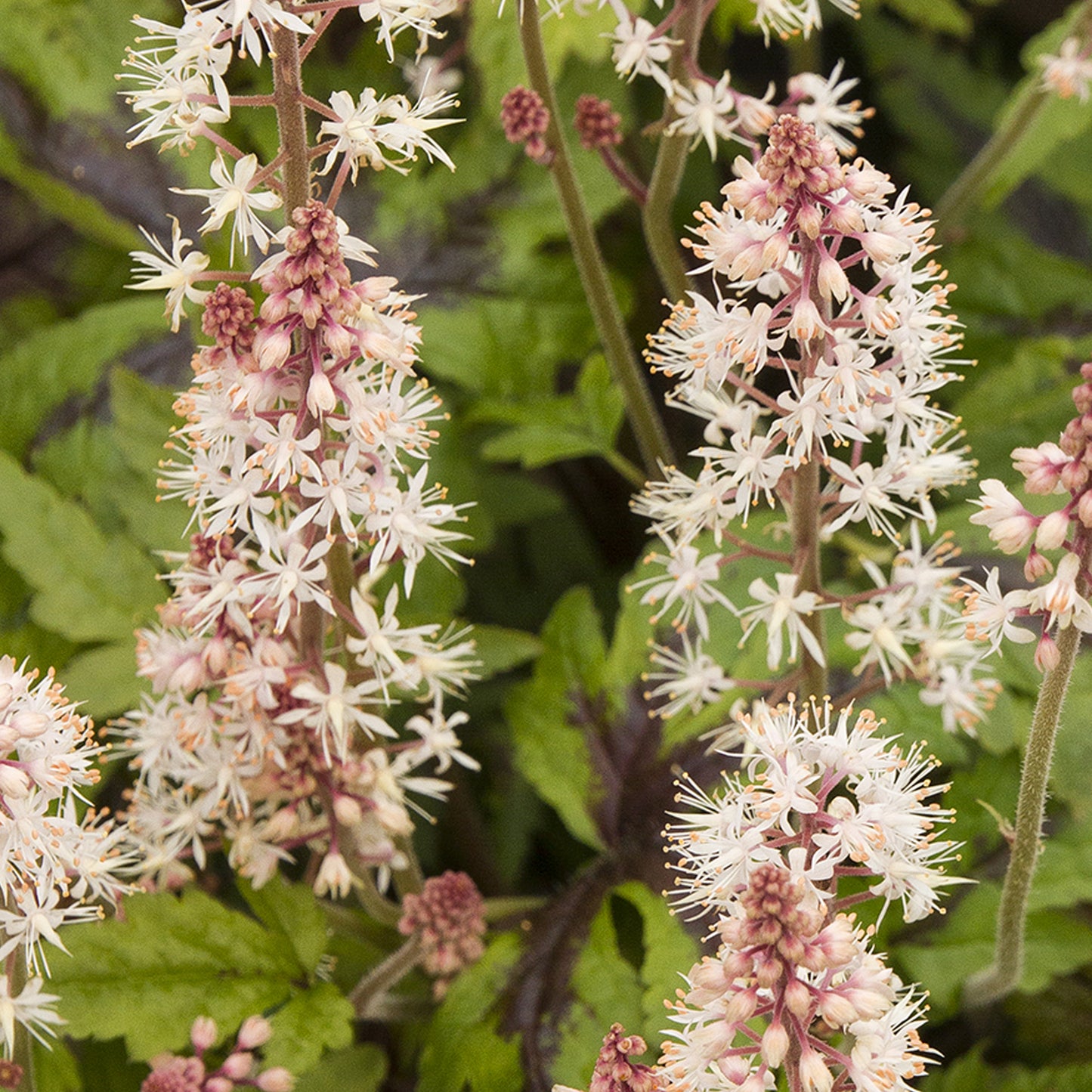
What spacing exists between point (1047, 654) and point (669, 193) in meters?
0.94

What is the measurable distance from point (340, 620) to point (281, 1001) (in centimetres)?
50

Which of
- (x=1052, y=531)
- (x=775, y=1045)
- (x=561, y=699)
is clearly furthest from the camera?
(x=561, y=699)

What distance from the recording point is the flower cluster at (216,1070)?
1.50 m

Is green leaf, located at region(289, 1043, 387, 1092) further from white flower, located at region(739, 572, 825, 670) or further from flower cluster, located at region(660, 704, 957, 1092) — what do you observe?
white flower, located at region(739, 572, 825, 670)

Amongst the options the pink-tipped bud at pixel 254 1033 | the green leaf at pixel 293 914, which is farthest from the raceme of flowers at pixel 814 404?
the pink-tipped bud at pixel 254 1033

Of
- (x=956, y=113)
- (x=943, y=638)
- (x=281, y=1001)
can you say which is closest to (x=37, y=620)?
(x=281, y=1001)

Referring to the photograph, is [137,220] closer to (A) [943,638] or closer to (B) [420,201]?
(B) [420,201]

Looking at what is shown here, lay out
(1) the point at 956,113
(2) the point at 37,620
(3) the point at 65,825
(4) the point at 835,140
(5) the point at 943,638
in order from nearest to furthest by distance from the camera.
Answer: (3) the point at 65,825
(4) the point at 835,140
(5) the point at 943,638
(2) the point at 37,620
(1) the point at 956,113

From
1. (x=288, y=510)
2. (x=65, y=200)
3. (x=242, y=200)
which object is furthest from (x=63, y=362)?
(x=242, y=200)

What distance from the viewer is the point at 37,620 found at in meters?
1.93

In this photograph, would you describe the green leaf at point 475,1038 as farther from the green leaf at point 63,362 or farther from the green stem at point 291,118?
the green leaf at point 63,362

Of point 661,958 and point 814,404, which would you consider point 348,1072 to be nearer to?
point 661,958

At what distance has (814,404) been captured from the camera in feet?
4.58

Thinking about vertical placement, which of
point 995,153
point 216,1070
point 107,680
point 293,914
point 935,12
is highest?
point 935,12
